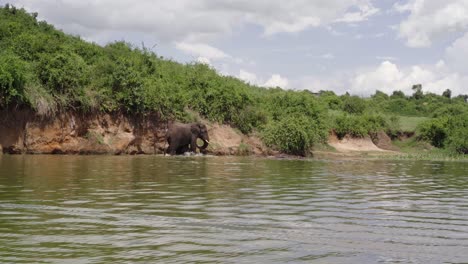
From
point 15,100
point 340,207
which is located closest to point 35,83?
point 15,100

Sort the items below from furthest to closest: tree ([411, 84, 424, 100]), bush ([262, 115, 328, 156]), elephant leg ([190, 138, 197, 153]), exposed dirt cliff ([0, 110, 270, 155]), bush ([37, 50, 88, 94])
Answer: tree ([411, 84, 424, 100])
bush ([262, 115, 328, 156])
elephant leg ([190, 138, 197, 153])
bush ([37, 50, 88, 94])
exposed dirt cliff ([0, 110, 270, 155])

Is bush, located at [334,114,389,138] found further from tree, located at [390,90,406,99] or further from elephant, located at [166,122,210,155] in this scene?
tree, located at [390,90,406,99]

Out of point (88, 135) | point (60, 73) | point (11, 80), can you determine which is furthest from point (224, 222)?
point (60, 73)

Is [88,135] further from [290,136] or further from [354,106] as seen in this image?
[354,106]

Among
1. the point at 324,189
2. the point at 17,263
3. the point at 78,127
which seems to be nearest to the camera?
the point at 17,263

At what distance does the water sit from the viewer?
Result: 696 cm

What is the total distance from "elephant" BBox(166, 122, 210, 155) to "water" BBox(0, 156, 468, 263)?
16.5 meters

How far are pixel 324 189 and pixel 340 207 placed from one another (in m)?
3.53

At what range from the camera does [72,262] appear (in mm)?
6422

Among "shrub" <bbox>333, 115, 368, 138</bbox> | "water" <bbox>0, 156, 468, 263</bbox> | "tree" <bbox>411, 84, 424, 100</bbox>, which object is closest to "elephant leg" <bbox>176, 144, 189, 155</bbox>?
"water" <bbox>0, 156, 468, 263</bbox>

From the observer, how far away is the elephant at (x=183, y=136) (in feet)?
107

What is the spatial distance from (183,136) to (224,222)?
24.0 metres

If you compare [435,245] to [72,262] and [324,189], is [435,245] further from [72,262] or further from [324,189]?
[324,189]

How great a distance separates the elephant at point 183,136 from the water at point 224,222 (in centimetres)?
1648
